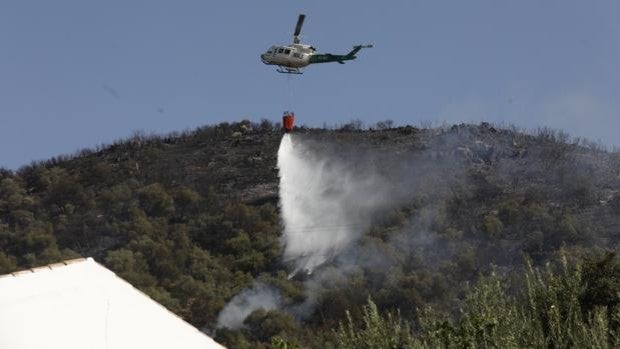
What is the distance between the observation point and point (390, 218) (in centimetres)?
11006

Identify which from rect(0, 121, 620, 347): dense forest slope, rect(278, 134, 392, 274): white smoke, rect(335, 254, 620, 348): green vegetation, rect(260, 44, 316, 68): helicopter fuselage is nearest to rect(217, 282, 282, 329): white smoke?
rect(0, 121, 620, 347): dense forest slope

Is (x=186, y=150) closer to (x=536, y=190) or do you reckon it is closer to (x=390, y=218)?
(x=390, y=218)

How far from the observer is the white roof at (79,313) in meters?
14.4

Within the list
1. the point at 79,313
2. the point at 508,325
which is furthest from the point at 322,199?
the point at 79,313

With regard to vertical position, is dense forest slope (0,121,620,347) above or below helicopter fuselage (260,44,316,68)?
below

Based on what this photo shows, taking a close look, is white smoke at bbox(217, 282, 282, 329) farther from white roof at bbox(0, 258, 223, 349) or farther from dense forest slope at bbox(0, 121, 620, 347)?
white roof at bbox(0, 258, 223, 349)

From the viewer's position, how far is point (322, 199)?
12500cm

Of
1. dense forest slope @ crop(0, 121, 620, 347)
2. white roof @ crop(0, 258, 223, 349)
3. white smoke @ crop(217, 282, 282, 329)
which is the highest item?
white roof @ crop(0, 258, 223, 349)

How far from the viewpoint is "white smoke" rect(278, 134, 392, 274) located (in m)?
107

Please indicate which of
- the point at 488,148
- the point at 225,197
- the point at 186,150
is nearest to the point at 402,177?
the point at 488,148

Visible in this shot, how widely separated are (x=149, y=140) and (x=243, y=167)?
788 inches

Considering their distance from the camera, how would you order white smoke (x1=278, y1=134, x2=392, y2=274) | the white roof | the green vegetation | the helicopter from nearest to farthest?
the white roof → the green vegetation → the helicopter → white smoke (x1=278, y1=134, x2=392, y2=274)

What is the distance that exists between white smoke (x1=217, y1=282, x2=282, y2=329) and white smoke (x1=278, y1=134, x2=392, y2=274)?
7.19m

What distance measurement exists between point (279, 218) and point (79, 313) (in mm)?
98456
